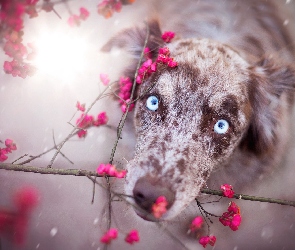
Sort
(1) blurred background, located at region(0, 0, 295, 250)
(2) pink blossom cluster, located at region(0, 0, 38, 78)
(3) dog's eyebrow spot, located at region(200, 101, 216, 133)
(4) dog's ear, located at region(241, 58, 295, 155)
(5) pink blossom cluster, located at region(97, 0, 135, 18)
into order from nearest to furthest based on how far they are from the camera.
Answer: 1. (2) pink blossom cluster, located at region(0, 0, 38, 78)
2. (5) pink blossom cluster, located at region(97, 0, 135, 18)
3. (3) dog's eyebrow spot, located at region(200, 101, 216, 133)
4. (4) dog's ear, located at region(241, 58, 295, 155)
5. (1) blurred background, located at region(0, 0, 295, 250)

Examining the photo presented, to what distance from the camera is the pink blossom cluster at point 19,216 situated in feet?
4.31

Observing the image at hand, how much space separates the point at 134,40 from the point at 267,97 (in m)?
0.70

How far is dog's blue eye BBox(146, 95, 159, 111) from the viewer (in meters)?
1.34

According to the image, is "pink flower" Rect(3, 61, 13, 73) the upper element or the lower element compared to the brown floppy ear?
upper

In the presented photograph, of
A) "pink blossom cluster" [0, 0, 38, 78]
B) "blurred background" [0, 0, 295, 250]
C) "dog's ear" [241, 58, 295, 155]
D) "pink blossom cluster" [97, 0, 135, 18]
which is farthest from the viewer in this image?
"blurred background" [0, 0, 295, 250]

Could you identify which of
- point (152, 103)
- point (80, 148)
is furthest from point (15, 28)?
point (80, 148)

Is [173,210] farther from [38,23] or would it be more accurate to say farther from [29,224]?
A: [38,23]

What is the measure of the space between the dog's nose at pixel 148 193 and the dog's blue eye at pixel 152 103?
37 centimetres

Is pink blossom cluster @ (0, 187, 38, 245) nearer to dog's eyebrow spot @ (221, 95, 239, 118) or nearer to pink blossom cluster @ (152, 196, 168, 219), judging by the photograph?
pink blossom cluster @ (152, 196, 168, 219)

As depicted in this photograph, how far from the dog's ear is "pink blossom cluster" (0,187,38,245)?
1070 millimetres

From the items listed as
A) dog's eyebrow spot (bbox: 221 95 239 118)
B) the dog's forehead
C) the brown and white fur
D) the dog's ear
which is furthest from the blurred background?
dog's eyebrow spot (bbox: 221 95 239 118)

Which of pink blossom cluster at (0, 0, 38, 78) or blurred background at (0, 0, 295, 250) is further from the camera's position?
blurred background at (0, 0, 295, 250)

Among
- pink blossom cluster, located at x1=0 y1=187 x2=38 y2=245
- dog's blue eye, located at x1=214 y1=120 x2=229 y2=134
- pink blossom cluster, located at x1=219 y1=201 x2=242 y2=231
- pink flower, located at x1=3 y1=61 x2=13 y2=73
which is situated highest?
pink flower, located at x1=3 y1=61 x2=13 y2=73

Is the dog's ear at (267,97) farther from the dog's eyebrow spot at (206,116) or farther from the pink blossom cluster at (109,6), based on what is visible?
the pink blossom cluster at (109,6)
